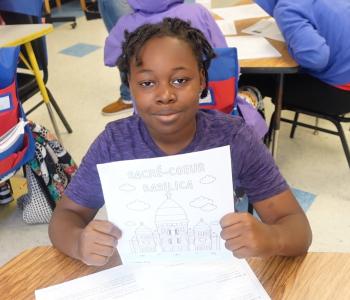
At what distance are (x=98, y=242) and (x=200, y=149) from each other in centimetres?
32

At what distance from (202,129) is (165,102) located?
0.16m

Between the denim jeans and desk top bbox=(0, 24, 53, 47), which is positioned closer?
desk top bbox=(0, 24, 53, 47)

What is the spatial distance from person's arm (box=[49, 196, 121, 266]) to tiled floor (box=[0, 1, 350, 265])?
31.9 inches

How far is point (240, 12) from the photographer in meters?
2.38

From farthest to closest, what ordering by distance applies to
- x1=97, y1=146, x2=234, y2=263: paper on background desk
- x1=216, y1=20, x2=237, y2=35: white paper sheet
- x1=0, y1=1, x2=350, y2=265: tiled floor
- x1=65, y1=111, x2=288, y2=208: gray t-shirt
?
x1=216, y1=20, x2=237, y2=35: white paper sheet
x1=0, y1=1, x2=350, y2=265: tiled floor
x1=65, y1=111, x2=288, y2=208: gray t-shirt
x1=97, y1=146, x2=234, y2=263: paper on background desk

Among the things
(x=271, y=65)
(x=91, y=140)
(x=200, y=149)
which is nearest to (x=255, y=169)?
(x=200, y=149)

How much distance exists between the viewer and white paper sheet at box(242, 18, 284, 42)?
6.57 ft

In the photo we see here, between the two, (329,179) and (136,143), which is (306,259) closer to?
(136,143)

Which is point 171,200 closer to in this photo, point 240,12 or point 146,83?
point 146,83

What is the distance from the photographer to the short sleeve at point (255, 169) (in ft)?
2.91

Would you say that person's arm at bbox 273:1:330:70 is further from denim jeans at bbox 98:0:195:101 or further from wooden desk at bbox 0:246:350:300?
denim jeans at bbox 98:0:195:101

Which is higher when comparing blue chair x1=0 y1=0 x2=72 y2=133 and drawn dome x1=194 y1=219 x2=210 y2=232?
drawn dome x1=194 y1=219 x2=210 y2=232

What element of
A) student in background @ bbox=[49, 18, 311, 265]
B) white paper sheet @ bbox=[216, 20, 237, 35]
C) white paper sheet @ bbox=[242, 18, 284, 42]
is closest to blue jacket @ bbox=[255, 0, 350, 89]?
white paper sheet @ bbox=[242, 18, 284, 42]

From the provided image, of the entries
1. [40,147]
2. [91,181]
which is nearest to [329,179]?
[40,147]
